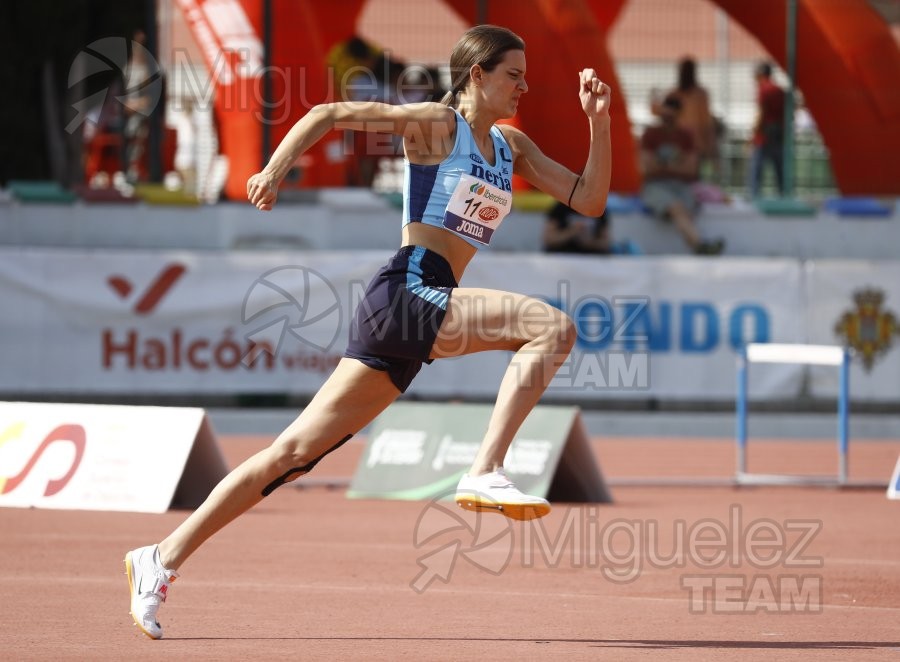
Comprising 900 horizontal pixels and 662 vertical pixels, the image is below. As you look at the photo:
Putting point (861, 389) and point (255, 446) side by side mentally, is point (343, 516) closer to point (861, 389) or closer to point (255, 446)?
point (255, 446)

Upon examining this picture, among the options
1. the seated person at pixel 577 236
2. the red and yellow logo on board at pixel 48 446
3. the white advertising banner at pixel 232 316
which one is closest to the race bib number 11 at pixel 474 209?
the red and yellow logo on board at pixel 48 446

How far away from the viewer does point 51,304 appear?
47.6 ft

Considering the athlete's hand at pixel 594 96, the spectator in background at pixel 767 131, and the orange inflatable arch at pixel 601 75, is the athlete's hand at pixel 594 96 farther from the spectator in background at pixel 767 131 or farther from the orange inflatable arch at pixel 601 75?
the spectator in background at pixel 767 131

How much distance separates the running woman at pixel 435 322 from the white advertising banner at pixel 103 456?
371 cm

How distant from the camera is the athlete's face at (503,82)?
5.94 m

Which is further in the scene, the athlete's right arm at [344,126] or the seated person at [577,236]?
the seated person at [577,236]

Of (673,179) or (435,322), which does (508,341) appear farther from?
(673,179)

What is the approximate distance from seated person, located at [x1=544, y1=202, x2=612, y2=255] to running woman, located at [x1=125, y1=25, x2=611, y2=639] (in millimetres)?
9065

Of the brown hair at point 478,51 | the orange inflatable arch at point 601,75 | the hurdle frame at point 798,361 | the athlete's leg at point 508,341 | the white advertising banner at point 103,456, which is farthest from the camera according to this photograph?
the orange inflatable arch at point 601,75

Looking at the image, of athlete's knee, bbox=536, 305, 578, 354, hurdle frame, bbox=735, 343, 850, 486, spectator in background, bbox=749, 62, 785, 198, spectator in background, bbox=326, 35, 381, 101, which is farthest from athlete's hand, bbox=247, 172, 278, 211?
spectator in background, bbox=749, 62, 785, 198

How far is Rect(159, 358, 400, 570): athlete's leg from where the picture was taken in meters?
5.75

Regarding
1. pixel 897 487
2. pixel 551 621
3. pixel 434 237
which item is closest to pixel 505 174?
pixel 434 237

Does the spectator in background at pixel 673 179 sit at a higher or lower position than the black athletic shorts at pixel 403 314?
lower

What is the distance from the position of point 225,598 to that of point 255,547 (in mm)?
1572
